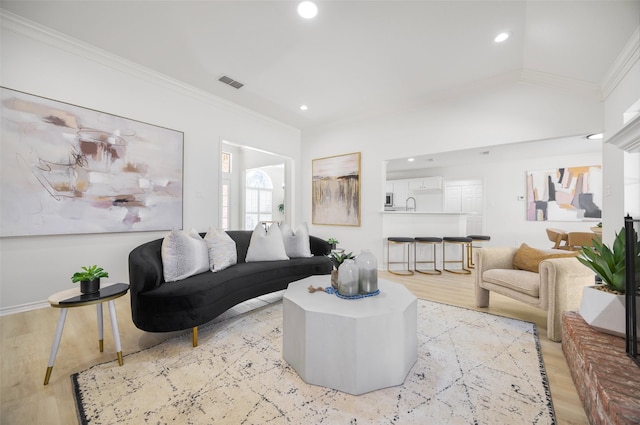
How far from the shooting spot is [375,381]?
1513 mm

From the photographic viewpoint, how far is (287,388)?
1541mm

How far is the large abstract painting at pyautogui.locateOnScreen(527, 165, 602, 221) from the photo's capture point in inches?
226

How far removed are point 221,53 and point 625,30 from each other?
13.4 feet

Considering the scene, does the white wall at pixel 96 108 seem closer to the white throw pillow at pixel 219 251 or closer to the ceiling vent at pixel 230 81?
the ceiling vent at pixel 230 81

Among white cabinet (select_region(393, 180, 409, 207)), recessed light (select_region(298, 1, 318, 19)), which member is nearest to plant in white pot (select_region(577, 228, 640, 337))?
recessed light (select_region(298, 1, 318, 19))

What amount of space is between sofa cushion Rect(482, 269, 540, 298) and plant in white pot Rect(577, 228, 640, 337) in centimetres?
63

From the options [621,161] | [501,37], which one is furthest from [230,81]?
[621,161]

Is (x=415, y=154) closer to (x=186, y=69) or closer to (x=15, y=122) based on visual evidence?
(x=186, y=69)

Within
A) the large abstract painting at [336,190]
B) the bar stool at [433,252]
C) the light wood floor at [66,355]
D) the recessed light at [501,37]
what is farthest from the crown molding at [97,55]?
the bar stool at [433,252]

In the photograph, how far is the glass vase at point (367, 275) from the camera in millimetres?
1882


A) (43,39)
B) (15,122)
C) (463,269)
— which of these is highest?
(43,39)

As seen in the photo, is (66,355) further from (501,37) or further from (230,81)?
(501,37)

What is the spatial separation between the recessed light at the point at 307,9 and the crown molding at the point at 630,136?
2.54m

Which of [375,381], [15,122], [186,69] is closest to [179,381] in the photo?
[375,381]
